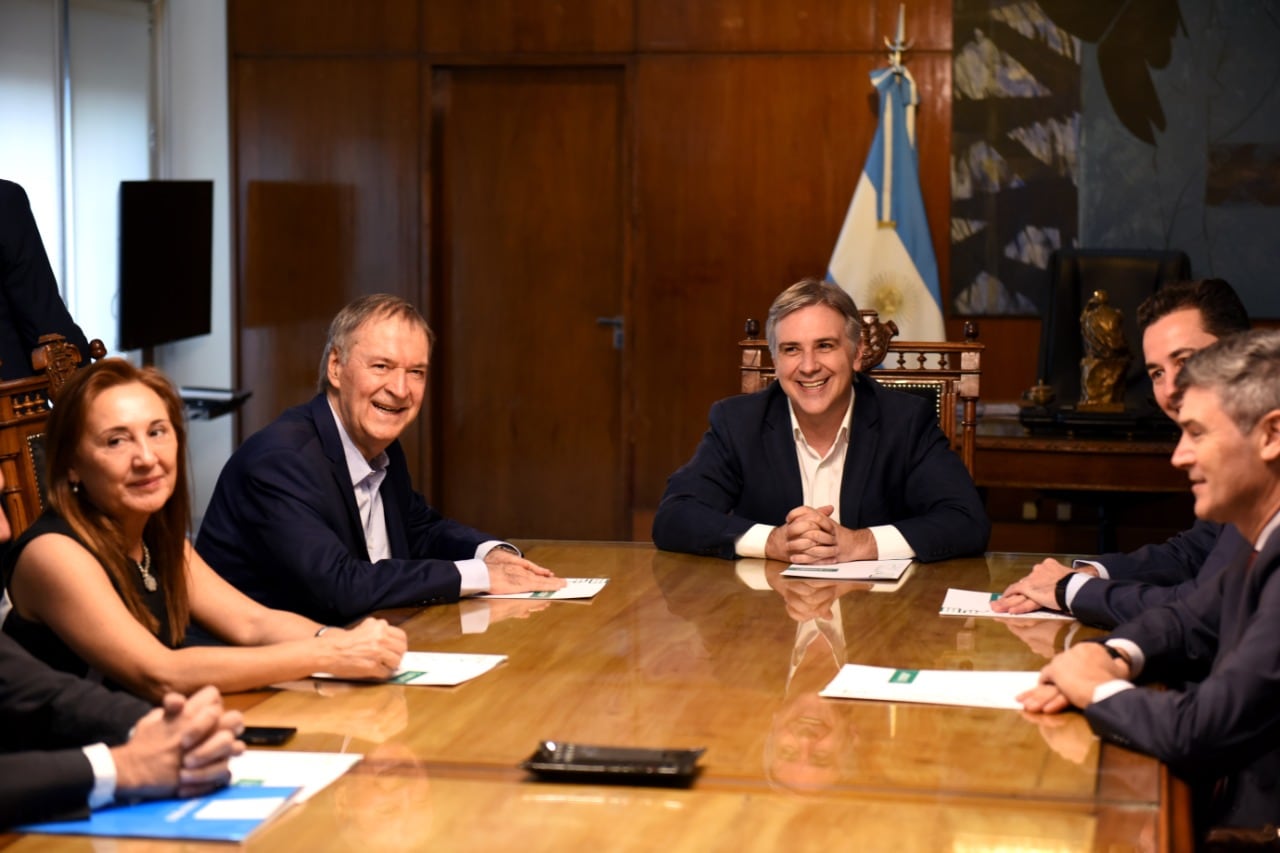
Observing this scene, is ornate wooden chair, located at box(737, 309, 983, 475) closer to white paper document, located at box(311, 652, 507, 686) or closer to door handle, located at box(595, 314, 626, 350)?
white paper document, located at box(311, 652, 507, 686)

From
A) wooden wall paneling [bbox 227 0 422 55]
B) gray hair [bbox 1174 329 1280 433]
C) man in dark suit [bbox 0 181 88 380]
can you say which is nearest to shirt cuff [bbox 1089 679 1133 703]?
gray hair [bbox 1174 329 1280 433]

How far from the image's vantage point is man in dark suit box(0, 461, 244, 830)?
1.79 metres

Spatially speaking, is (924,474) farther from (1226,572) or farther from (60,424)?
(60,424)

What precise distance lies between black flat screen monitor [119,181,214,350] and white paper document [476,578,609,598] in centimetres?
398

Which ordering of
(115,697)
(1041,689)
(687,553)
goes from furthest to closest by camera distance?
(687,553)
(1041,689)
(115,697)

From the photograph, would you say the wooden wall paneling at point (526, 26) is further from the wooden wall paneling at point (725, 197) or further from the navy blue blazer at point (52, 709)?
the navy blue blazer at point (52, 709)

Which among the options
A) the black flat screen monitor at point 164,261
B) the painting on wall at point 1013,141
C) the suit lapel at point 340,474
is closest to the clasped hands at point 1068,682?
the suit lapel at point 340,474

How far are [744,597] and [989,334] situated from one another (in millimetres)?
4667

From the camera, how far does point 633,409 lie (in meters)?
7.76

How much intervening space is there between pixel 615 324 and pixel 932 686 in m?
5.51

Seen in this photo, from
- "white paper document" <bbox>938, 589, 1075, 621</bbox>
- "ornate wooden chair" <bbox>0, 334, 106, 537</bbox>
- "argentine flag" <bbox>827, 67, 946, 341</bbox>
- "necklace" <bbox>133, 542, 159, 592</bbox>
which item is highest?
"argentine flag" <bbox>827, 67, 946, 341</bbox>

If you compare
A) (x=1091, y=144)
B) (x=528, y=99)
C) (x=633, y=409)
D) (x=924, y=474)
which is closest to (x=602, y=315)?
(x=633, y=409)

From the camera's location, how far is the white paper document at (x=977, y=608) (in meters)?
2.98

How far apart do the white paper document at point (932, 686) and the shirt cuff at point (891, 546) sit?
1021 millimetres
